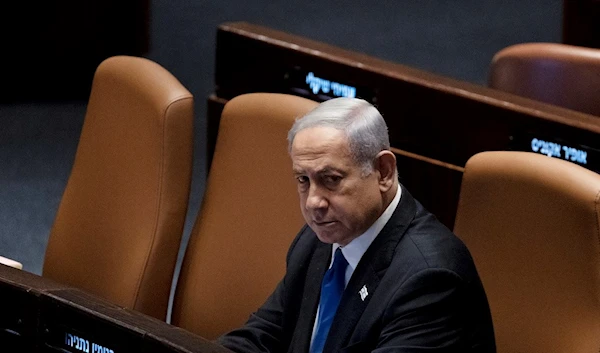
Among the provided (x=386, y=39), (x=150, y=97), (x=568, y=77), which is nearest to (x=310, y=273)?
(x=150, y=97)

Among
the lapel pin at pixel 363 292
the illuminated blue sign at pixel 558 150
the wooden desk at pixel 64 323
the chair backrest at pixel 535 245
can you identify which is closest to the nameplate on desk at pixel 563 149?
the illuminated blue sign at pixel 558 150

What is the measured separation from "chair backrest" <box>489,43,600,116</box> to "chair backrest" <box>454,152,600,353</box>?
126 centimetres

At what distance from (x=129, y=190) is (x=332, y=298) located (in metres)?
0.87

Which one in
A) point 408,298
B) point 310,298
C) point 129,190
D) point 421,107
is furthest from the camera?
point 421,107

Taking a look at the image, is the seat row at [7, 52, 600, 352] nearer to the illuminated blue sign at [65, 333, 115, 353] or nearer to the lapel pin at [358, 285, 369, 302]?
the lapel pin at [358, 285, 369, 302]

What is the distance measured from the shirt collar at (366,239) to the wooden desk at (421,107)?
78cm

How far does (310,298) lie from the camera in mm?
2115

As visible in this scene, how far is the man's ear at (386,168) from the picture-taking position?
6.43 ft

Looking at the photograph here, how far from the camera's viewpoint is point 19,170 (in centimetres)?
483

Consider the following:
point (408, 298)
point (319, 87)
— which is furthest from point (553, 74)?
point (408, 298)

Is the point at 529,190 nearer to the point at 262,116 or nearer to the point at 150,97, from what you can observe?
the point at 262,116

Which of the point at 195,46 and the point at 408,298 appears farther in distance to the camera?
the point at 195,46

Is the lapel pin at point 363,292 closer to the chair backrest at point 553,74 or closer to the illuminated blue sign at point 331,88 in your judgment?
the illuminated blue sign at point 331,88

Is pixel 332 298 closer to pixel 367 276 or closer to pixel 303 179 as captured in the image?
pixel 367 276
